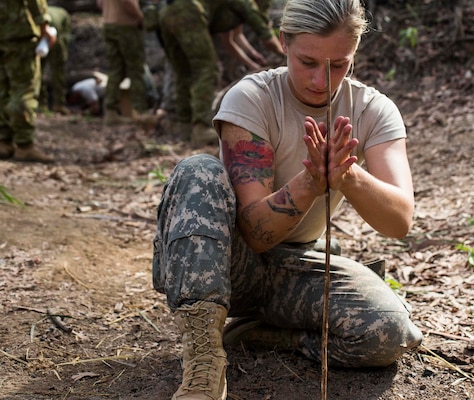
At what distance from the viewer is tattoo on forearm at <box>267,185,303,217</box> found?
213 centimetres

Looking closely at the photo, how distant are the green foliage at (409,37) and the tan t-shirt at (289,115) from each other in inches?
214

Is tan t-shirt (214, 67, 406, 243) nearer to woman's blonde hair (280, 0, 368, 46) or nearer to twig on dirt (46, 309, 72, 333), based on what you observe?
woman's blonde hair (280, 0, 368, 46)

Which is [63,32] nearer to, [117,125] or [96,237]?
[117,125]

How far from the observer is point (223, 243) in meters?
2.14

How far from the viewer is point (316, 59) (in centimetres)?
223

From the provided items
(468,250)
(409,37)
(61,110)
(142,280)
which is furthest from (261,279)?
(61,110)

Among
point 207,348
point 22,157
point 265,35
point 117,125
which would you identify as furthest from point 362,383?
point 117,125

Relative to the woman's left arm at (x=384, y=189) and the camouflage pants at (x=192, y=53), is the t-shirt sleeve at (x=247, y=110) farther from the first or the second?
the camouflage pants at (x=192, y=53)

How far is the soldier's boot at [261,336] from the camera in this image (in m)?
2.54

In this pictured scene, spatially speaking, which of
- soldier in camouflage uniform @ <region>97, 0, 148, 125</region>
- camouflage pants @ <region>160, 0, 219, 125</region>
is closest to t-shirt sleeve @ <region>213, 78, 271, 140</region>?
camouflage pants @ <region>160, 0, 219, 125</region>

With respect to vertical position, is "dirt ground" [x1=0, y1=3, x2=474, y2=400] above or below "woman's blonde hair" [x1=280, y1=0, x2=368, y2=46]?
below

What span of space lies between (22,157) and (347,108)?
439 centimetres

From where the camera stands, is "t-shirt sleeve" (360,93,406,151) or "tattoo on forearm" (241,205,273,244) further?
"t-shirt sleeve" (360,93,406,151)

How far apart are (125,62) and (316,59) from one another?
6.71m
